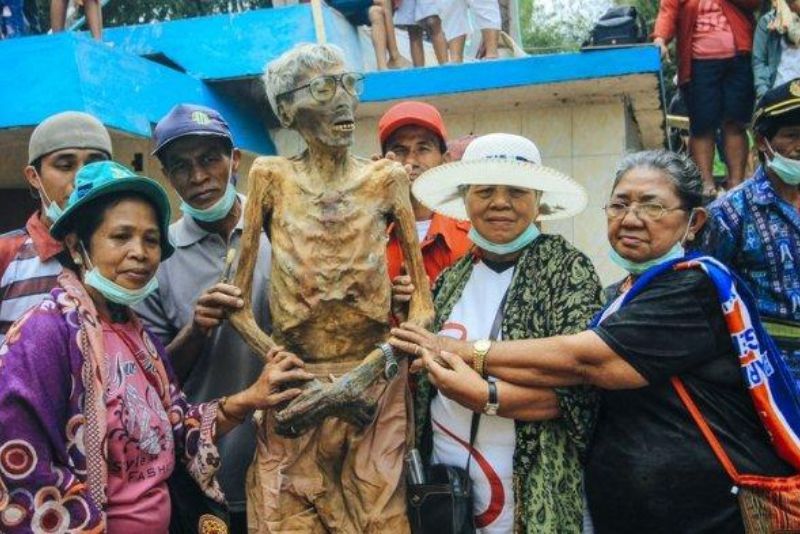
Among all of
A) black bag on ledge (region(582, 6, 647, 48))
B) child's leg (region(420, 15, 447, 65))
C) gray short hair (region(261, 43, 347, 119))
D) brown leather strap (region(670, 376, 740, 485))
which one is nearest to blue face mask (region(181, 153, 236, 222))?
gray short hair (region(261, 43, 347, 119))

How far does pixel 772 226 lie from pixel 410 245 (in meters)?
1.51

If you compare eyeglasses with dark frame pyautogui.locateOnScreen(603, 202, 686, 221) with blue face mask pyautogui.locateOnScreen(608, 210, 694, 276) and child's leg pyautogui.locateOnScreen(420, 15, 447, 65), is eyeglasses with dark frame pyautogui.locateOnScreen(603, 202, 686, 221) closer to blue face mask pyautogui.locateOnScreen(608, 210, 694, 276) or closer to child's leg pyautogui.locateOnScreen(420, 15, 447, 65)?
blue face mask pyautogui.locateOnScreen(608, 210, 694, 276)

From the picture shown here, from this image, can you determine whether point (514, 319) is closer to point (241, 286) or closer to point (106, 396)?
point (241, 286)

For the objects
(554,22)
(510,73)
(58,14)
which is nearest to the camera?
(510,73)

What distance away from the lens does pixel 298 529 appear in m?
2.91

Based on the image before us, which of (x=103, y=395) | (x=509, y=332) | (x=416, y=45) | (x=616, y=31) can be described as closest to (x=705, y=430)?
(x=509, y=332)

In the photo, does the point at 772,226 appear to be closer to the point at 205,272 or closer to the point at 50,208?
the point at 205,272

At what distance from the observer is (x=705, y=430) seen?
113 inches

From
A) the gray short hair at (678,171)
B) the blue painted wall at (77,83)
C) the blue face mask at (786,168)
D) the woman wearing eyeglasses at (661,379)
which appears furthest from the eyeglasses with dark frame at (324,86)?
the blue painted wall at (77,83)

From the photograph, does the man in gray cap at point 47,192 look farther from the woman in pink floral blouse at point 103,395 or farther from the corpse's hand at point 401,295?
the corpse's hand at point 401,295

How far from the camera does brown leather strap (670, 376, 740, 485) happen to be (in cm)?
283

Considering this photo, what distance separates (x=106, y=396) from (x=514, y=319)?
1300 mm

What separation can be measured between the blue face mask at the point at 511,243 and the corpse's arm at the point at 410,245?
0.84ft

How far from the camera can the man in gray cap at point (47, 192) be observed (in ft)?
11.4
